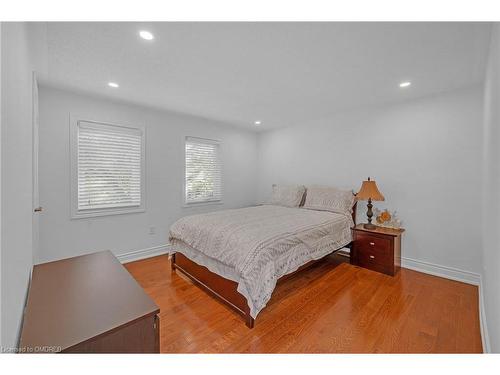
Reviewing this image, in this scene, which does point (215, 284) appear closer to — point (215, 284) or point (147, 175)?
point (215, 284)

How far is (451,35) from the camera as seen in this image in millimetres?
1728

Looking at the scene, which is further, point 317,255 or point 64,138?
point 64,138

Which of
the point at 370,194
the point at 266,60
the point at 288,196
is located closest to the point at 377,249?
the point at 370,194

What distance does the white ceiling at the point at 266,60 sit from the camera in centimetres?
169

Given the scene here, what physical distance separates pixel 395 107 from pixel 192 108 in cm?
305

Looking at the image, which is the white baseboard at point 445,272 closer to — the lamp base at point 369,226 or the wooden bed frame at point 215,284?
the lamp base at point 369,226

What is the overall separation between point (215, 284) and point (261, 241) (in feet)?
2.42

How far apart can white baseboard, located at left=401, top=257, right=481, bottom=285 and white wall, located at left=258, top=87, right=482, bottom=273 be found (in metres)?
0.06

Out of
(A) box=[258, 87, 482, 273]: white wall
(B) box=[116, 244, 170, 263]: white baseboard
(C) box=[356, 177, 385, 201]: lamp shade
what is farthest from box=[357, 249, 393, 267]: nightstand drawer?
(B) box=[116, 244, 170, 263]: white baseboard

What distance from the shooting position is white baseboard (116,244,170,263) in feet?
11.1

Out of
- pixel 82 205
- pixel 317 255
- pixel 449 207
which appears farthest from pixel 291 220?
pixel 82 205
